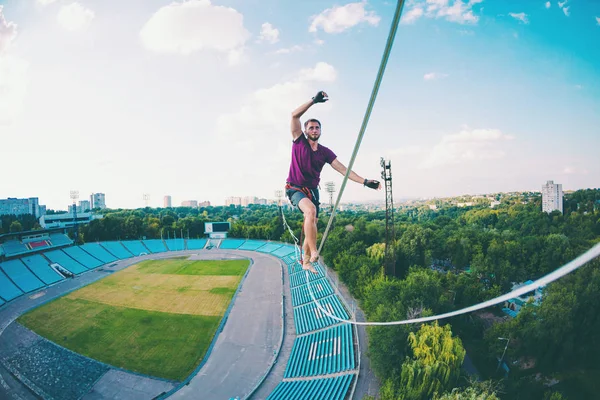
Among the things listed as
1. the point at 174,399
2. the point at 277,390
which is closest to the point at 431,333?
the point at 277,390

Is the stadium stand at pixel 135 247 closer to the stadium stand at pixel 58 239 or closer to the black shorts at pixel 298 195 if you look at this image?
the stadium stand at pixel 58 239

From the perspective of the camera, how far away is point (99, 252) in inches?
1833

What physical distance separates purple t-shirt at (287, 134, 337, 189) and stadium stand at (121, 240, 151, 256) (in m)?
53.9

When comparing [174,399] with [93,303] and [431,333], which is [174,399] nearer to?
[431,333]

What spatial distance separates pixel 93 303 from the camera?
93.1 ft

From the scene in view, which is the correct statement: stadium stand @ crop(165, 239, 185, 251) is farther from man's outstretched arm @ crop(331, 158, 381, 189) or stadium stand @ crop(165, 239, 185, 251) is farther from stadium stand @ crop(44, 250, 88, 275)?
man's outstretched arm @ crop(331, 158, 381, 189)

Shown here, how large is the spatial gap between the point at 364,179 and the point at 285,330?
65.5 ft

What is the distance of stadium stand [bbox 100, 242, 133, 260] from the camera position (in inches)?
1899

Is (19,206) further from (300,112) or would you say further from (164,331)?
(300,112)

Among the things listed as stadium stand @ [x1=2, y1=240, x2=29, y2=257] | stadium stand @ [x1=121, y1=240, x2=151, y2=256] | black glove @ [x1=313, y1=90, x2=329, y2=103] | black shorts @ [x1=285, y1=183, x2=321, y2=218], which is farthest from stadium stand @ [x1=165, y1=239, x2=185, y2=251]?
black glove @ [x1=313, y1=90, x2=329, y2=103]

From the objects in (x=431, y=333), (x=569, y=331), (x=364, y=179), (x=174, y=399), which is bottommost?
(x=174, y=399)

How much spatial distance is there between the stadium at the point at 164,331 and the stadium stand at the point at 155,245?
1139 centimetres

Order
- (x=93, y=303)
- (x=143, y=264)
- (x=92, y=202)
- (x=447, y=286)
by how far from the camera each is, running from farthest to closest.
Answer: (x=92, y=202) → (x=143, y=264) → (x=93, y=303) → (x=447, y=286)

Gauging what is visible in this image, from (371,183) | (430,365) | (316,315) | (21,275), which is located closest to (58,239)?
(21,275)
